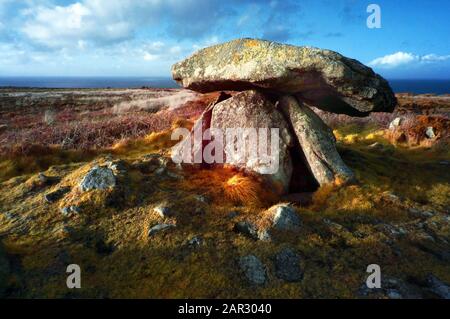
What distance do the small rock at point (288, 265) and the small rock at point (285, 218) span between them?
73 cm

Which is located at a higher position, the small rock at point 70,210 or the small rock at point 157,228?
the small rock at point 70,210

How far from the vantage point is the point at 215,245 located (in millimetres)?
7465

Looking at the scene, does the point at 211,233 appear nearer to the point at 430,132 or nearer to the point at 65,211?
the point at 65,211

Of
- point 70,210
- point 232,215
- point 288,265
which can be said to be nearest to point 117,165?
point 70,210

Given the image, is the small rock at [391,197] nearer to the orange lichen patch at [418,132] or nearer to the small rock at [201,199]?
the small rock at [201,199]

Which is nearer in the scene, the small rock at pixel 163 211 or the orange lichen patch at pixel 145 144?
the small rock at pixel 163 211

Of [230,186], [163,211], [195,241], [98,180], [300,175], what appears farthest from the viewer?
[300,175]

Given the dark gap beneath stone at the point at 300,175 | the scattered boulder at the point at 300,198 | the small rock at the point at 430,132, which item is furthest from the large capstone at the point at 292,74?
the small rock at the point at 430,132

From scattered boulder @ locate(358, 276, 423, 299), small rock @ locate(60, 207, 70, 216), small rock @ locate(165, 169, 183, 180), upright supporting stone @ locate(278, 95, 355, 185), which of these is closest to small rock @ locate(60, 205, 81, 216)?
small rock @ locate(60, 207, 70, 216)

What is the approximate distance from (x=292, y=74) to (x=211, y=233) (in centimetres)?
502

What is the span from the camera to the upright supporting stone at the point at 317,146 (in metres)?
10.7

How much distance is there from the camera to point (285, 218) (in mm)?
8180

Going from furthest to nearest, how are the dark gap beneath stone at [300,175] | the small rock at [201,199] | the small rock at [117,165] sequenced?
the dark gap beneath stone at [300,175], the small rock at [117,165], the small rock at [201,199]

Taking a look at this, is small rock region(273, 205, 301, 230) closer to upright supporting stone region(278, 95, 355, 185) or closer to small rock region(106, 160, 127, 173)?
upright supporting stone region(278, 95, 355, 185)
